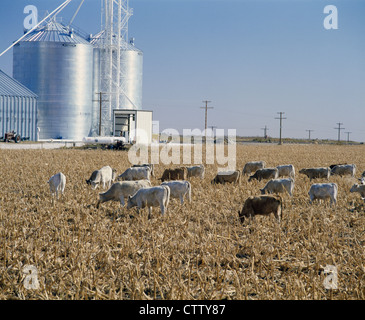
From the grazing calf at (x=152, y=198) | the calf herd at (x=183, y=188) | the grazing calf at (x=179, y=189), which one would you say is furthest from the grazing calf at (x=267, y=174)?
the grazing calf at (x=152, y=198)

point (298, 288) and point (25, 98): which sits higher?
point (25, 98)

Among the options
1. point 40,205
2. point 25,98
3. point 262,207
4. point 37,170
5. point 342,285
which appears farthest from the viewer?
point 25,98

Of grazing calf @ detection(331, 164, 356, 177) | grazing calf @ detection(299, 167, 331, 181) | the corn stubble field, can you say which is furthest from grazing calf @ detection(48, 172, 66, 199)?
grazing calf @ detection(331, 164, 356, 177)

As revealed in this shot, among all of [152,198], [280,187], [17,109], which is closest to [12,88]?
[17,109]

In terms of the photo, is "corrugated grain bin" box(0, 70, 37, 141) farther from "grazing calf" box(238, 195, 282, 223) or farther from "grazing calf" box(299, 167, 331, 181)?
"grazing calf" box(238, 195, 282, 223)

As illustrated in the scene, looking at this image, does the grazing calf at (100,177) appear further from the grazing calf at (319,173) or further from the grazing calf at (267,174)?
the grazing calf at (319,173)

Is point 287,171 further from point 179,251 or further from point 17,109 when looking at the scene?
point 17,109

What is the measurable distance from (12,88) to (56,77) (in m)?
5.89

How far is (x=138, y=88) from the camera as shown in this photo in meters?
64.6
